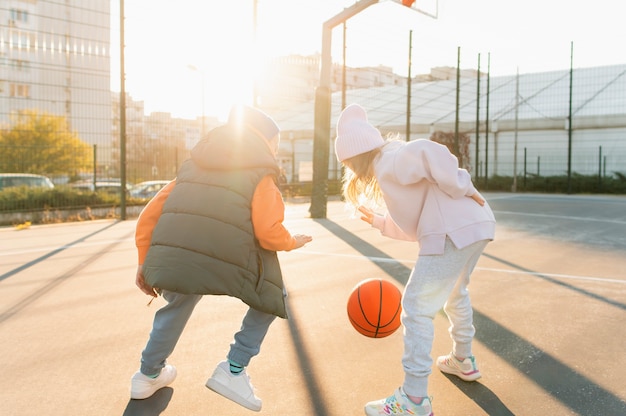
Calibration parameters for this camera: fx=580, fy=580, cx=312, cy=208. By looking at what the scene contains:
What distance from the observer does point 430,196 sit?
2.76 metres

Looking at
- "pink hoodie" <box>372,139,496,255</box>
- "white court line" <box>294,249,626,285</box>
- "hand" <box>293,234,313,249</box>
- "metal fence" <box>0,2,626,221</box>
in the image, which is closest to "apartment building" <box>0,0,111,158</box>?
"metal fence" <box>0,2,626,221</box>

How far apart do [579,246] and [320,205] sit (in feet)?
17.5

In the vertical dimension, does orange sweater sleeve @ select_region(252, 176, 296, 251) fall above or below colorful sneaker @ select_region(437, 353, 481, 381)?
above

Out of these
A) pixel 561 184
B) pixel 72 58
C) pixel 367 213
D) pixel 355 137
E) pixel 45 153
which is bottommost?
pixel 561 184

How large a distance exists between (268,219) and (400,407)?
1.04 m

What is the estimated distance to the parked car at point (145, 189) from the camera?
15.8 meters

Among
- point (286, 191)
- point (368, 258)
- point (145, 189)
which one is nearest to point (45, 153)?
point (145, 189)

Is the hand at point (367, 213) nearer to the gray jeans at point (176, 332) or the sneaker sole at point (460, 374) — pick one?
the gray jeans at point (176, 332)

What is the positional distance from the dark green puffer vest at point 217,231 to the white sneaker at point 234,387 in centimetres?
37

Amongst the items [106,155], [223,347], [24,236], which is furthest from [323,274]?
[106,155]

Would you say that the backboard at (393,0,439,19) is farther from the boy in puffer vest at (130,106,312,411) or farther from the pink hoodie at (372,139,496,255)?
the boy in puffer vest at (130,106,312,411)

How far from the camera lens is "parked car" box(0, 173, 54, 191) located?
1483cm

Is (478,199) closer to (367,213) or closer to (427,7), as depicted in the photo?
(367,213)

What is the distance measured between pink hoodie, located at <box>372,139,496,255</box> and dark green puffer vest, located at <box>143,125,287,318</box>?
567 millimetres
